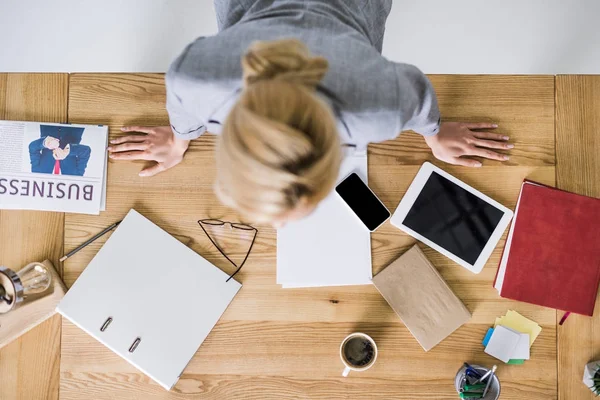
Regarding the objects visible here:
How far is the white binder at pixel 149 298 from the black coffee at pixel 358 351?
0.25 meters

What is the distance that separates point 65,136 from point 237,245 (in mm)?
404

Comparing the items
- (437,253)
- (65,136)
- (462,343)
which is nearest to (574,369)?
(462,343)

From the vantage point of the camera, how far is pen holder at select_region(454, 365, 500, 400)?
3.03 ft

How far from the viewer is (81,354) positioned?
3.18 ft

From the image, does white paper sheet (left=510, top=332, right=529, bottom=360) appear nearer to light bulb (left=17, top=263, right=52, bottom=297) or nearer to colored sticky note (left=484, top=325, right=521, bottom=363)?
colored sticky note (left=484, top=325, right=521, bottom=363)

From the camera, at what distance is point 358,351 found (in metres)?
0.96

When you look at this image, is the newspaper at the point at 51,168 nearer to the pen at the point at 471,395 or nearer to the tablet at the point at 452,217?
the tablet at the point at 452,217

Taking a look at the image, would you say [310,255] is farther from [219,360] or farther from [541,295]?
[541,295]

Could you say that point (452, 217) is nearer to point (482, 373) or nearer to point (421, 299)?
point (421, 299)

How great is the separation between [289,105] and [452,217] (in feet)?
1.75

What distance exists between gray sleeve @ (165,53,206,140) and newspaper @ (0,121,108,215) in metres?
0.18

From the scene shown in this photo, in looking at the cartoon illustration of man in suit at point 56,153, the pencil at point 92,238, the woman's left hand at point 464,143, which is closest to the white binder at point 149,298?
the pencil at point 92,238

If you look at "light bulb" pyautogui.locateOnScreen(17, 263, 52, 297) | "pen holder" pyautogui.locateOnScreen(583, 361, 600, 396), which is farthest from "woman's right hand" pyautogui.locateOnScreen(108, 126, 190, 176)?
"pen holder" pyautogui.locateOnScreen(583, 361, 600, 396)

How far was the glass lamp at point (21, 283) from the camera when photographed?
35.1 inches
